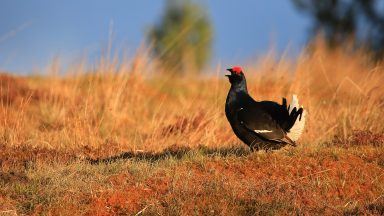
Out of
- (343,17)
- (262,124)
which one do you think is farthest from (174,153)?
(343,17)

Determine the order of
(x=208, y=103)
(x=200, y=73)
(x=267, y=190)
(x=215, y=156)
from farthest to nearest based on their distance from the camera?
(x=200, y=73)
(x=208, y=103)
(x=215, y=156)
(x=267, y=190)

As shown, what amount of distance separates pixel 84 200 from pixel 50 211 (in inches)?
14.5

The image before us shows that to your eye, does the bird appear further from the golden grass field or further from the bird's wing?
the golden grass field

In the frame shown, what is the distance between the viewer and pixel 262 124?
7.79m

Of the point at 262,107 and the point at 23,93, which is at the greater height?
the point at 262,107

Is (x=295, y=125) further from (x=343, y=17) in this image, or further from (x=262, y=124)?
(x=343, y=17)

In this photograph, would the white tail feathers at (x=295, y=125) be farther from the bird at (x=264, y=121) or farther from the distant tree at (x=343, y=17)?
the distant tree at (x=343, y=17)

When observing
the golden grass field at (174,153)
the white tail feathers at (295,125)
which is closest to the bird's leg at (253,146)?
the golden grass field at (174,153)

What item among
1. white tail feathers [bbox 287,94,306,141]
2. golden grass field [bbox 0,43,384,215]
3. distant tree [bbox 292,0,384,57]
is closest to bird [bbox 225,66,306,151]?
white tail feathers [bbox 287,94,306,141]

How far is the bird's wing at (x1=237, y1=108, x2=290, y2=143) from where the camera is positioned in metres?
7.73

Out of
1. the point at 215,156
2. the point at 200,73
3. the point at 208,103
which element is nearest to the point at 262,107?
the point at 215,156

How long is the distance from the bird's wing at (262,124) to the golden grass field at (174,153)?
0.67 feet

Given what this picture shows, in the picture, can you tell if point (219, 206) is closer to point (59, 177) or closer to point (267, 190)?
point (267, 190)

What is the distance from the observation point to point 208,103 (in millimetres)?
12406
